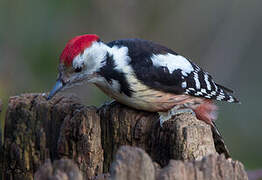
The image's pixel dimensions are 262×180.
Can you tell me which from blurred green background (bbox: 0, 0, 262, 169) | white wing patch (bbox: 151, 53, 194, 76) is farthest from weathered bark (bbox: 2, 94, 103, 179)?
blurred green background (bbox: 0, 0, 262, 169)

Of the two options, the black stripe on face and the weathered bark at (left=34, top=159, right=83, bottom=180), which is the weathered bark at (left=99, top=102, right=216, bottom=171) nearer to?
the black stripe on face

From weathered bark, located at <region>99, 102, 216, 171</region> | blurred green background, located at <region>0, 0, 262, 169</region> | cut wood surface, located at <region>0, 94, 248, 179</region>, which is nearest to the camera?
→ weathered bark, located at <region>99, 102, 216, 171</region>

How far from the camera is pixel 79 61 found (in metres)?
4.02

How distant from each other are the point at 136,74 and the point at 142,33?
10.2 ft

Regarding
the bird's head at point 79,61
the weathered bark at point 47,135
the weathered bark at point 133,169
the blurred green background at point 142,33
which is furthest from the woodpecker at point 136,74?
the blurred green background at point 142,33

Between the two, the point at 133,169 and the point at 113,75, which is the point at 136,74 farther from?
the point at 133,169

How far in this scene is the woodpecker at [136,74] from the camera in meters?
4.05

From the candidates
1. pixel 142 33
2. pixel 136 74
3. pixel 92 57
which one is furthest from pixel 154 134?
pixel 142 33

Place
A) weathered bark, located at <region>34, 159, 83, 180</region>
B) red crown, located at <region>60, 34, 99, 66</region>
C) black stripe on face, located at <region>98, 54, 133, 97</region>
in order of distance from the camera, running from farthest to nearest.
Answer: black stripe on face, located at <region>98, 54, 133, 97</region>, red crown, located at <region>60, 34, 99, 66</region>, weathered bark, located at <region>34, 159, 83, 180</region>

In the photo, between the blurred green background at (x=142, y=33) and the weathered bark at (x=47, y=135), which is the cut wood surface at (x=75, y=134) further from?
the blurred green background at (x=142, y=33)

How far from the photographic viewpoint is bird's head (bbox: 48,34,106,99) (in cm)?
388

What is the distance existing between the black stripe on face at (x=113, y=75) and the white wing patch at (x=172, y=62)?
14.3 inches

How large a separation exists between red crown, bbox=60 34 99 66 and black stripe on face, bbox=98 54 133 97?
1.12 feet

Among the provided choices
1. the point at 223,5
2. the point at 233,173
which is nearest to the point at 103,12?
the point at 223,5
